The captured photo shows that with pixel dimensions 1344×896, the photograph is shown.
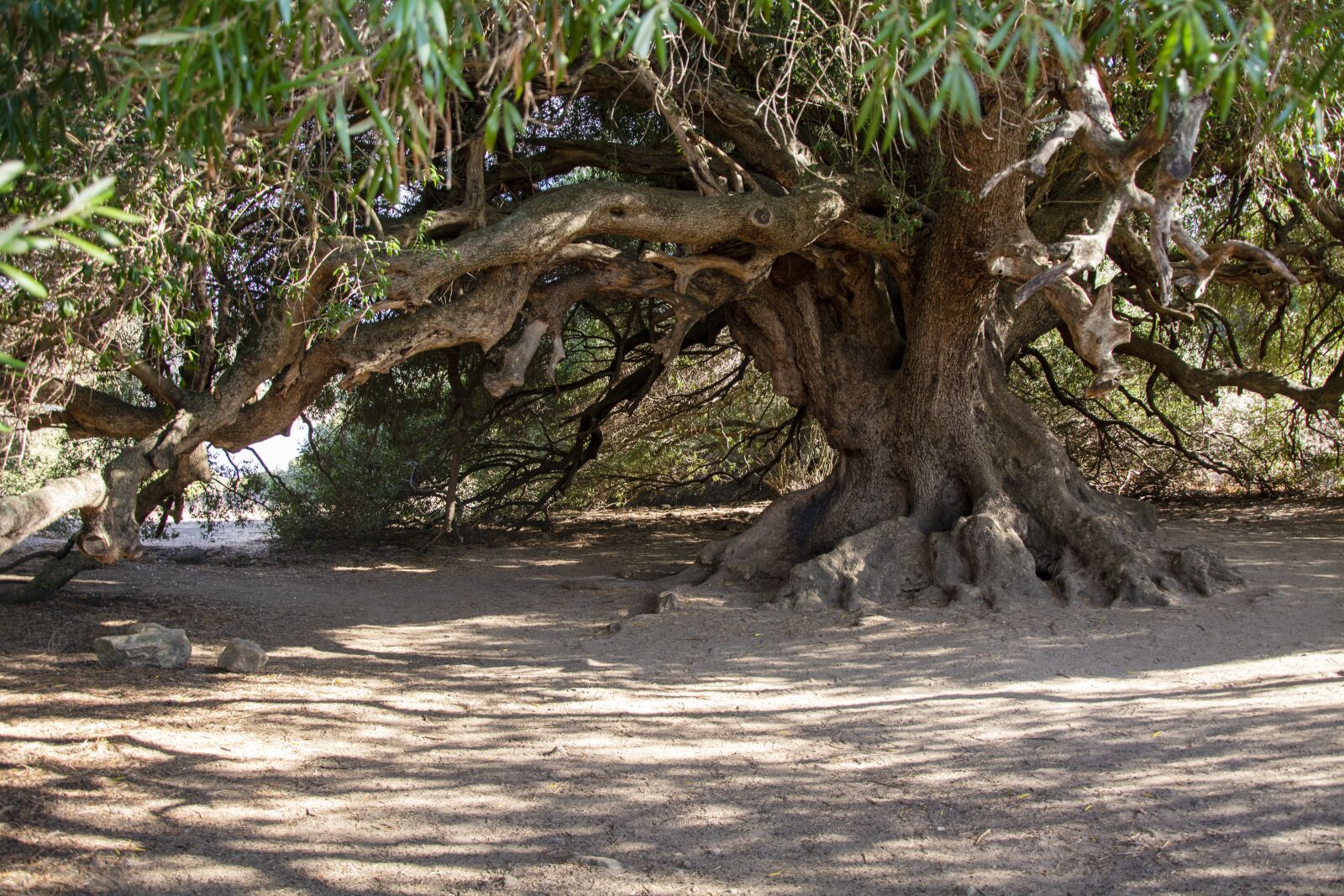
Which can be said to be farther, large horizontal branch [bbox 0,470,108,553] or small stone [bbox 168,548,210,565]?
small stone [bbox 168,548,210,565]

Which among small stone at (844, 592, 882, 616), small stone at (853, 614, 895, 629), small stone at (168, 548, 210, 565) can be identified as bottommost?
small stone at (168, 548, 210, 565)

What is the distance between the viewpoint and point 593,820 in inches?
157

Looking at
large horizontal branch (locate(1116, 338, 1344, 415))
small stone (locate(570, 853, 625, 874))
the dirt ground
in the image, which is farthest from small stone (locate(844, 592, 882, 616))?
large horizontal branch (locate(1116, 338, 1344, 415))

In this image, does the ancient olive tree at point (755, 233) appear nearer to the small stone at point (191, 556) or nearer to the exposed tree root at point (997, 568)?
the exposed tree root at point (997, 568)

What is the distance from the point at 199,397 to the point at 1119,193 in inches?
191

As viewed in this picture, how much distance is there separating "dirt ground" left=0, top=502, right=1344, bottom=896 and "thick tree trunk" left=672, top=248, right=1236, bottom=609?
407 mm

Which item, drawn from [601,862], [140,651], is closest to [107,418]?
[140,651]

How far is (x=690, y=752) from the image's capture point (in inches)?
187

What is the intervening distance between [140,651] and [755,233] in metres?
4.45

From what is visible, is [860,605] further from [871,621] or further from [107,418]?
[107,418]

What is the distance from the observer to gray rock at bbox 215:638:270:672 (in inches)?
234

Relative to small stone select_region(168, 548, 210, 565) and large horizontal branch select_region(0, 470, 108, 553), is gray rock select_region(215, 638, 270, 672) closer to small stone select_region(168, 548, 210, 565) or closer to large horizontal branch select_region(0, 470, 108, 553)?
large horizontal branch select_region(0, 470, 108, 553)

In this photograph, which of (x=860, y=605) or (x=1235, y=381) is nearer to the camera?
(x=860, y=605)

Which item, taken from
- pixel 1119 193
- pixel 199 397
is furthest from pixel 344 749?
pixel 1119 193
